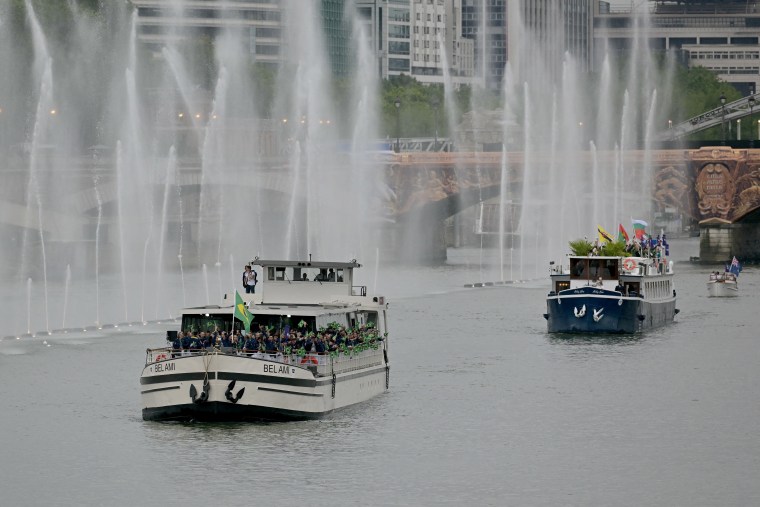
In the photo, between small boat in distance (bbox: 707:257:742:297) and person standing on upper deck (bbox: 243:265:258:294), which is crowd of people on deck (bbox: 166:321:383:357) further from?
small boat in distance (bbox: 707:257:742:297)

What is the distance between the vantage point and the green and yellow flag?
50.4 metres

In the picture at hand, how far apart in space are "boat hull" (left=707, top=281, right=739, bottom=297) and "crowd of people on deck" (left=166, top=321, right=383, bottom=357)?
5368 centimetres

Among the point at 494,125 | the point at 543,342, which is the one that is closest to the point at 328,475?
the point at 543,342

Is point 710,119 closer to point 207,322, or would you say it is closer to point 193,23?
point 193,23

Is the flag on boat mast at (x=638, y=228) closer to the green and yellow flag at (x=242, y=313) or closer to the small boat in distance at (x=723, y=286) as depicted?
the small boat in distance at (x=723, y=286)

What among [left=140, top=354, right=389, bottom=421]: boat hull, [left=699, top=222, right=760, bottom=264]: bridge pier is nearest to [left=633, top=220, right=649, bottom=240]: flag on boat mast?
[left=140, top=354, right=389, bottom=421]: boat hull

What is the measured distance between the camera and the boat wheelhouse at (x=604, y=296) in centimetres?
8012

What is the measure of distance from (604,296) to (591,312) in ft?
2.80

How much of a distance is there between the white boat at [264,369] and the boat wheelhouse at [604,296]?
85.6ft

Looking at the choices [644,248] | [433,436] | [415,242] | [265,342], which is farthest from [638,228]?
[415,242]

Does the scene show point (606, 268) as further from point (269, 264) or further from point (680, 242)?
point (680, 242)

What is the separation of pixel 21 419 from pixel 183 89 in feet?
270

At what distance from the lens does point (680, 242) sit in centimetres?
19738

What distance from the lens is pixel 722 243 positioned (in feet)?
460
